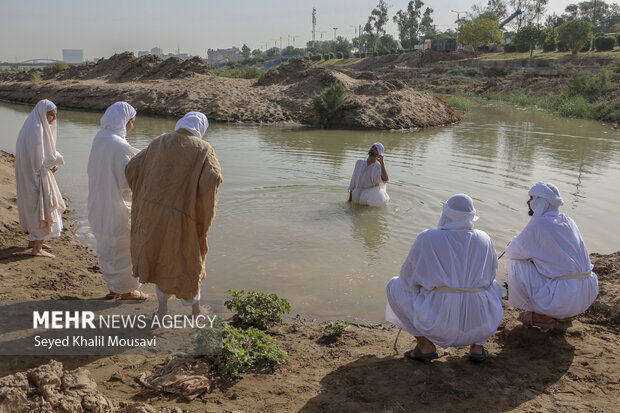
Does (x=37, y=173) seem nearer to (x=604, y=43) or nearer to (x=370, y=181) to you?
(x=370, y=181)

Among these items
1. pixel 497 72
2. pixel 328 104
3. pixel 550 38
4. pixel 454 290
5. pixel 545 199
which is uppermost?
pixel 550 38

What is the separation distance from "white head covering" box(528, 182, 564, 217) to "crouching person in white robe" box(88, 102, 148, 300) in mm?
3447

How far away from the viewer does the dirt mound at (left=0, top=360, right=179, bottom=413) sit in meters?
2.58

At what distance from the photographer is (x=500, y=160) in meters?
14.5

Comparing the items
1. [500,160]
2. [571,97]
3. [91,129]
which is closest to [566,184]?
[500,160]

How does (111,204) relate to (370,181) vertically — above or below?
above

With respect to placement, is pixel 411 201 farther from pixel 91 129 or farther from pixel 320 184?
pixel 91 129

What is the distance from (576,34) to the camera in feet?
172

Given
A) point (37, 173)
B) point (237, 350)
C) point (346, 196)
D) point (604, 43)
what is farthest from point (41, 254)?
point (604, 43)

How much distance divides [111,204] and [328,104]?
17.2m

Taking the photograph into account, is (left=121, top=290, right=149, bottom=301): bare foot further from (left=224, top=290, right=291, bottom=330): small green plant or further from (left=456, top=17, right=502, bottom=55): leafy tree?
(left=456, top=17, right=502, bottom=55): leafy tree

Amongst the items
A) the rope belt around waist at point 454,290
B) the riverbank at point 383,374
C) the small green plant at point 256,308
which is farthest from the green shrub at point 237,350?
the rope belt around waist at point 454,290

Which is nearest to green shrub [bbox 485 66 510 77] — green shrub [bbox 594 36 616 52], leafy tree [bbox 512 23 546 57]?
leafy tree [bbox 512 23 546 57]

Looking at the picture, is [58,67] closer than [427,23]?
Yes
